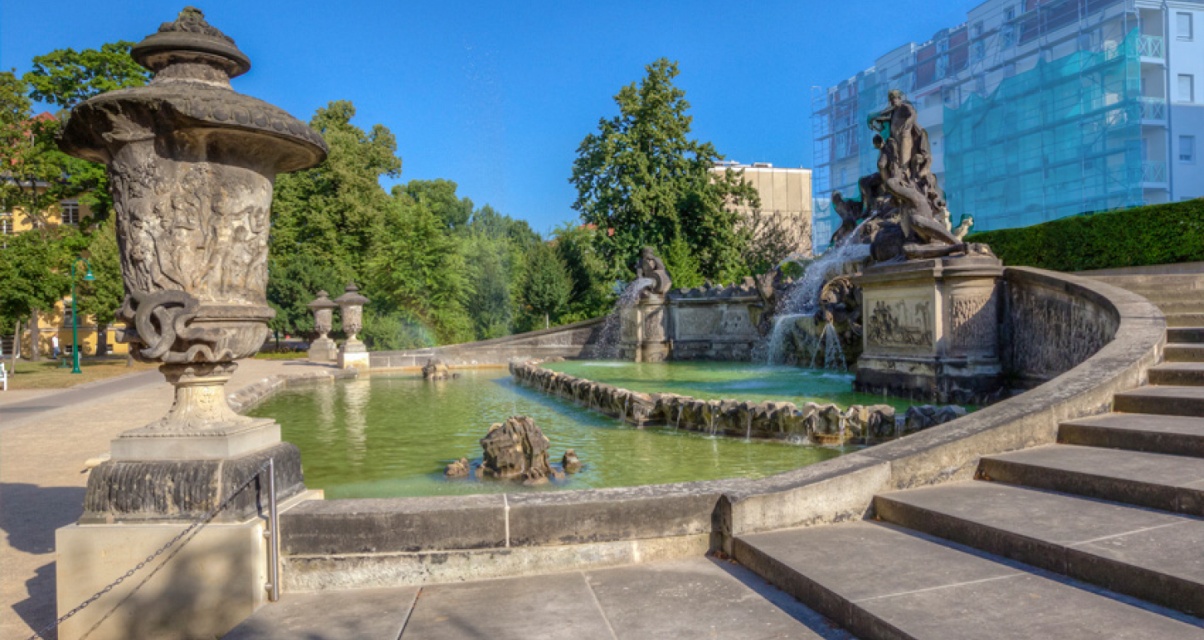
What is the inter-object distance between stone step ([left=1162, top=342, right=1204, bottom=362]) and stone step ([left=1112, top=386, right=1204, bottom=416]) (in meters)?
0.85

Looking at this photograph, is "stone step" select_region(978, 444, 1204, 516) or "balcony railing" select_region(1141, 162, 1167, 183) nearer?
"stone step" select_region(978, 444, 1204, 516)

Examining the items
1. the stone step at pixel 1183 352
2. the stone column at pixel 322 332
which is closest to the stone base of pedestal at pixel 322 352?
the stone column at pixel 322 332

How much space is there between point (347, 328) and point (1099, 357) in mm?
22578

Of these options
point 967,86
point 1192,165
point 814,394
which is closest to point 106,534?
point 814,394

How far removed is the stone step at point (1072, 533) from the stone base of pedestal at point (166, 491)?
3550mm

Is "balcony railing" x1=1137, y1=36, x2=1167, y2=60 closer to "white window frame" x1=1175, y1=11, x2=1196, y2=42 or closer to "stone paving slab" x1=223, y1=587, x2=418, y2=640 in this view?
"white window frame" x1=1175, y1=11, x2=1196, y2=42

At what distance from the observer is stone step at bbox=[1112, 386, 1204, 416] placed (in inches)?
209

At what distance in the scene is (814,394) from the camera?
11.0 meters

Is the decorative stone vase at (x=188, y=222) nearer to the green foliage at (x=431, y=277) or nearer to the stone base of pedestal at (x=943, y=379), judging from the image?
the stone base of pedestal at (x=943, y=379)

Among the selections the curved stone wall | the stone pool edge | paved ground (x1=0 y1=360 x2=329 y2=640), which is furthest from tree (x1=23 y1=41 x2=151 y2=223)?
the stone pool edge

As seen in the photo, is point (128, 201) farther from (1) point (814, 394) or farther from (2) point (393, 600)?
(1) point (814, 394)

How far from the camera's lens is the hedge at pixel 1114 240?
1396 cm

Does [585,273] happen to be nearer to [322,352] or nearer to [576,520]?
[322,352]

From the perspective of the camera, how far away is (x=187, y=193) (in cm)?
418
